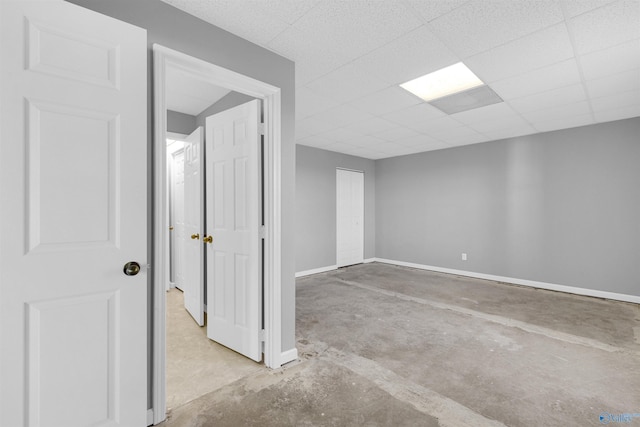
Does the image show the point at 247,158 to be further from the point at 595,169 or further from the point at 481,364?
the point at 595,169

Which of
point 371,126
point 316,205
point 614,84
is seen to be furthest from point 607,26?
point 316,205

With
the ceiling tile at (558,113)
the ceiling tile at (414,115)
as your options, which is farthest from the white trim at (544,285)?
the ceiling tile at (414,115)

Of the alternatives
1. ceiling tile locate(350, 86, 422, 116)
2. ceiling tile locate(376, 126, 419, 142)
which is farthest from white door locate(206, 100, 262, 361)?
ceiling tile locate(376, 126, 419, 142)

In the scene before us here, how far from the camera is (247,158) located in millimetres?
2510

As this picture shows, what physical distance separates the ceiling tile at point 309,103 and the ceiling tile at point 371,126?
0.75 metres

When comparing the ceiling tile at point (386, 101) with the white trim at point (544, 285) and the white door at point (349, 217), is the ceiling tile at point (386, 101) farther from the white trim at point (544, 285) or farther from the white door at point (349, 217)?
the white trim at point (544, 285)

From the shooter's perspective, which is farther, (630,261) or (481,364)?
(630,261)

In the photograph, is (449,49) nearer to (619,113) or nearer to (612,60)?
(612,60)
